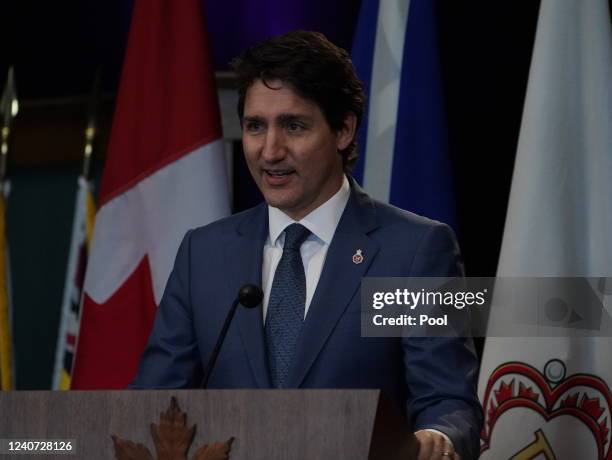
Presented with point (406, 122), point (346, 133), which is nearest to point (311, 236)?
point (346, 133)

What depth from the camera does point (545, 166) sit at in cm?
326

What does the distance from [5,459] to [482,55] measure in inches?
95.8

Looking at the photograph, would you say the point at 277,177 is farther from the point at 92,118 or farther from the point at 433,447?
the point at 92,118

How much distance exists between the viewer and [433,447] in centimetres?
205

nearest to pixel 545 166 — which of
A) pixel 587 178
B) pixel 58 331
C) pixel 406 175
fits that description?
pixel 587 178

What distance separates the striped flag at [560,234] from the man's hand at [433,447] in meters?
1.08

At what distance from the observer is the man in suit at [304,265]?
2.42m

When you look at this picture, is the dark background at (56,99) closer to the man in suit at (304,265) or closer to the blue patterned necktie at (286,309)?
the man in suit at (304,265)

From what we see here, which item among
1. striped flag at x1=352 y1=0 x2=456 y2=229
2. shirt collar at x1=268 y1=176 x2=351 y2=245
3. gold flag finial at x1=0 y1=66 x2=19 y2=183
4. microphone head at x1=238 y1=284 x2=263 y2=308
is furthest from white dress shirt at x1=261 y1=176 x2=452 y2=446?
gold flag finial at x1=0 y1=66 x2=19 y2=183

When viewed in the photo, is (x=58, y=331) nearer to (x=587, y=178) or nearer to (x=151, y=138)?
(x=151, y=138)

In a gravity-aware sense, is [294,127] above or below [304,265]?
above

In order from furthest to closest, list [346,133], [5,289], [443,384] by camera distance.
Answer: [5,289], [346,133], [443,384]

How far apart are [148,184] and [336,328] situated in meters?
1.35

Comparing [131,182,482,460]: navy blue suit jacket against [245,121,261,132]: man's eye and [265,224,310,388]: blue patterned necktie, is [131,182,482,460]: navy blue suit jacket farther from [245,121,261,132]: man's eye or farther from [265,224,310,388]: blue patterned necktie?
[245,121,261,132]: man's eye
